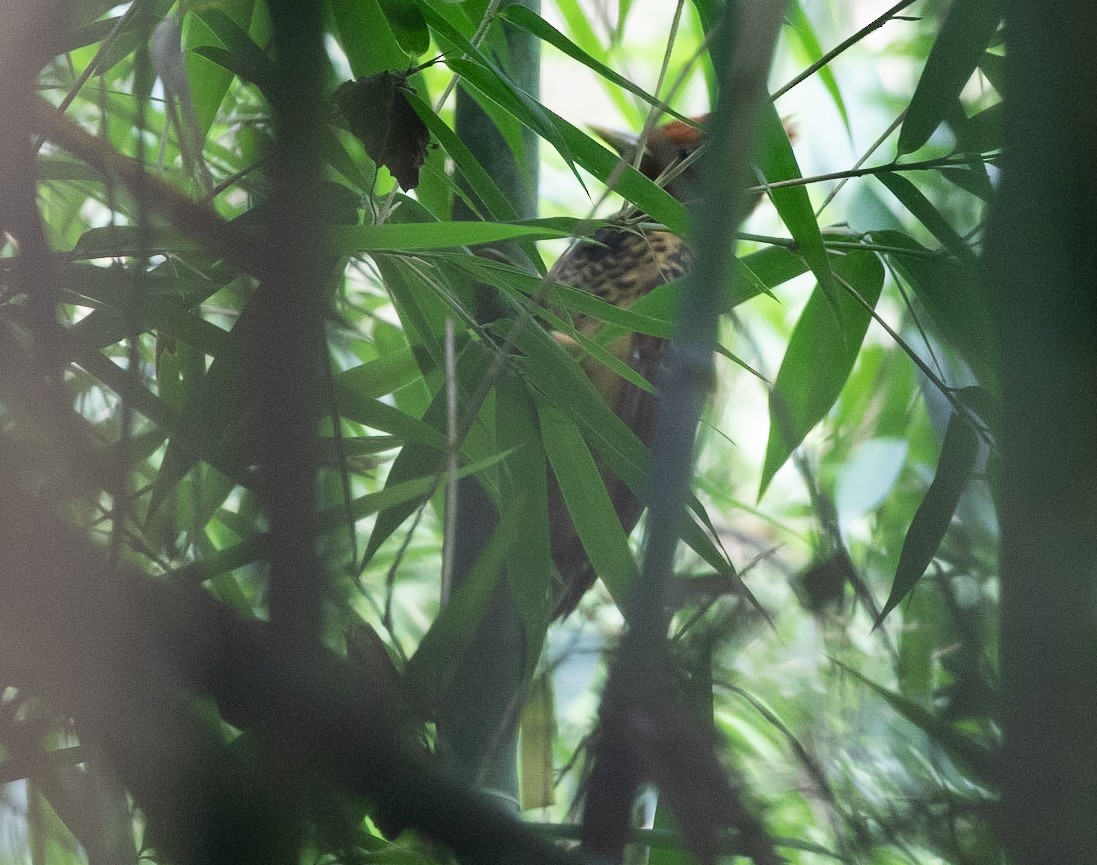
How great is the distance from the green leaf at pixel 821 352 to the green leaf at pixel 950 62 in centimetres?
10

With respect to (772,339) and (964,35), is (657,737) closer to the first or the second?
(964,35)

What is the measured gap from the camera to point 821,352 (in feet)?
1.72

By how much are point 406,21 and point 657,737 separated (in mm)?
345

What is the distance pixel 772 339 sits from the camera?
3.76 feet

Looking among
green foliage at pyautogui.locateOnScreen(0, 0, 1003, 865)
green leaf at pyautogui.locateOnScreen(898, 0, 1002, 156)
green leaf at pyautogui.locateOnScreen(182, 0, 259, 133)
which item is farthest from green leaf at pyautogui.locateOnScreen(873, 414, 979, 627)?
green leaf at pyautogui.locateOnScreen(182, 0, 259, 133)

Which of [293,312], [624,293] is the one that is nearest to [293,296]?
[293,312]

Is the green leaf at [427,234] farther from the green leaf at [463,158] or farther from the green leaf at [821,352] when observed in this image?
the green leaf at [821,352]

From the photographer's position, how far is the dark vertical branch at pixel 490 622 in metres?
0.31

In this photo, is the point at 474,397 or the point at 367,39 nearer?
the point at 474,397

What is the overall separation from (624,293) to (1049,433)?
2.07 ft

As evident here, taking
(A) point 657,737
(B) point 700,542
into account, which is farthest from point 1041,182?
(B) point 700,542

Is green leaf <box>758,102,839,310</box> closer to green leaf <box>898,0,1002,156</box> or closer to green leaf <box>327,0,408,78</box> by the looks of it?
green leaf <box>898,0,1002,156</box>

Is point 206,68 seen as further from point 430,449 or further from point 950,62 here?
point 950,62

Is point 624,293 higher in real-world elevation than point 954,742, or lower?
higher
